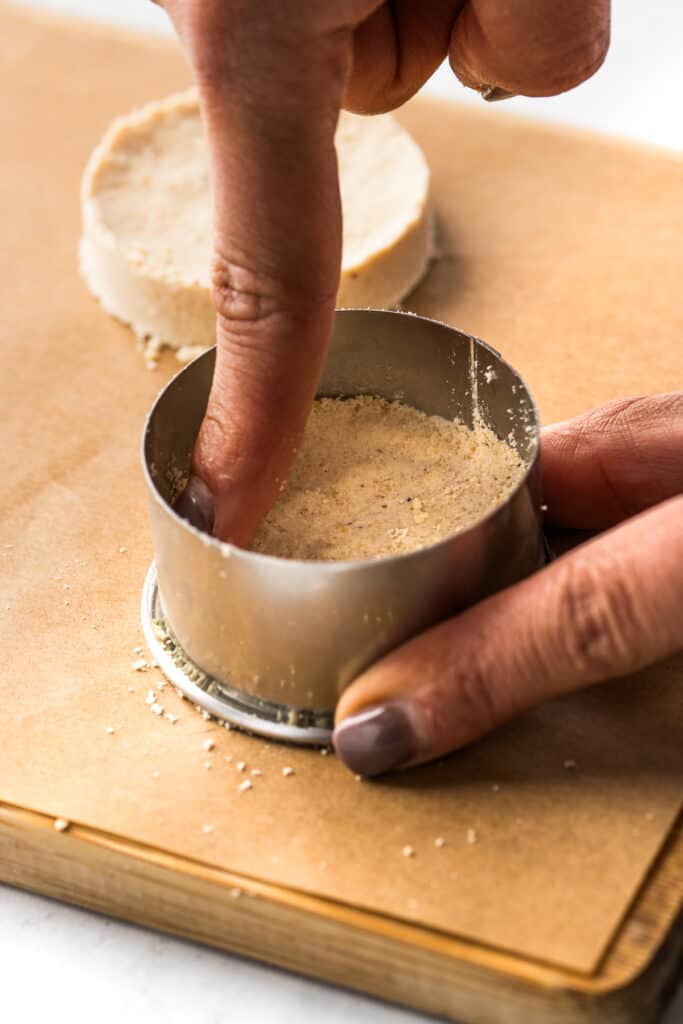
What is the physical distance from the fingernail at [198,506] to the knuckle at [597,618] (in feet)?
1.22

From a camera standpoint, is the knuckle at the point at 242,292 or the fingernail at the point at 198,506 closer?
the knuckle at the point at 242,292

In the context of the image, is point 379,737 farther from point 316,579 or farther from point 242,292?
point 242,292

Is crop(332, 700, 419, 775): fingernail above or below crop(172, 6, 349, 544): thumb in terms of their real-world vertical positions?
below

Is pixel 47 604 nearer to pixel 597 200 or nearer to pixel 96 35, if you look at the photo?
pixel 597 200

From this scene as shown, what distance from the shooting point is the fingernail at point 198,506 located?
1.37 metres

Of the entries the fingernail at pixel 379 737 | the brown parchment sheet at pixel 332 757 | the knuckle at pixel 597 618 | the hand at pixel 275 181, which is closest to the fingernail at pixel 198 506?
the hand at pixel 275 181

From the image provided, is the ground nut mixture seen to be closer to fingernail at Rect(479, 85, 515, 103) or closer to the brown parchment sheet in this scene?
the brown parchment sheet

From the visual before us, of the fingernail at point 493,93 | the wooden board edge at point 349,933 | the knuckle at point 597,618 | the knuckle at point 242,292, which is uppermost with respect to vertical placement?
the fingernail at point 493,93

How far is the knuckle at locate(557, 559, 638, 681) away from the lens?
1186mm

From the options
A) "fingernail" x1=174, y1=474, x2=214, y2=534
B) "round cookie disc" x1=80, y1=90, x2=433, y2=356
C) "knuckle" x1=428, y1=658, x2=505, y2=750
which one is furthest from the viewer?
"round cookie disc" x1=80, y1=90, x2=433, y2=356

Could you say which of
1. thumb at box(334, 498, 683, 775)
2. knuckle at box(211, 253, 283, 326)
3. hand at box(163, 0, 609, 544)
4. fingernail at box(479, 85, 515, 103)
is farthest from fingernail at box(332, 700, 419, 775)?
fingernail at box(479, 85, 515, 103)

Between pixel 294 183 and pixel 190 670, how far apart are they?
51 cm

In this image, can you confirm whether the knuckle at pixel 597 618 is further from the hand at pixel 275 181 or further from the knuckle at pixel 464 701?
the hand at pixel 275 181

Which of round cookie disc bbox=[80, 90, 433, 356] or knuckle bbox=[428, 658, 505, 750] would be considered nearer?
knuckle bbox=[428, 658, 505, 750]
